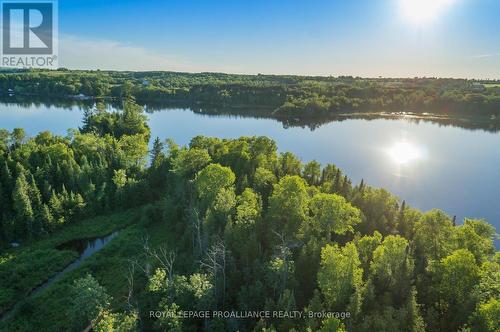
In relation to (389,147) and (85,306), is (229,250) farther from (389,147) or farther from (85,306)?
(389,147)

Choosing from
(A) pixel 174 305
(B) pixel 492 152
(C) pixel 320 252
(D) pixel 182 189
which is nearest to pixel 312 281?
(C) pixel 320 252

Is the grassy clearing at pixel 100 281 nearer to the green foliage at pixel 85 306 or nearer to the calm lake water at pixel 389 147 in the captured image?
the green foliage at pixel 85 306

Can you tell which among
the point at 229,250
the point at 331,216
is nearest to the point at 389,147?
the point at 331,216

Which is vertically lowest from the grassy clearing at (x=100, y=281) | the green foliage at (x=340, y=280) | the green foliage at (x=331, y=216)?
the grassy clearing at (x=100, y=281)

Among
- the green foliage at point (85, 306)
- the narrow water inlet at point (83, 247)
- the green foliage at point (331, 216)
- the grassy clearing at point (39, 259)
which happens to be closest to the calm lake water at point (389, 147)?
the green foliage at point (331, 216)

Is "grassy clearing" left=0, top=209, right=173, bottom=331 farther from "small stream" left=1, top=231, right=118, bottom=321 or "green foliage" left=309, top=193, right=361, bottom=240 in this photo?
"green foliage" left=309, top=193, right=361, bottom=240

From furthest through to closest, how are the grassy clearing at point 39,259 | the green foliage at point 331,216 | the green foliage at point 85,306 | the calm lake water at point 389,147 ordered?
the calm lake water at point 389,147 < the grassy clearing at point 39,259 < the green foliage at point 331,216 < the green foliage at point 85,306

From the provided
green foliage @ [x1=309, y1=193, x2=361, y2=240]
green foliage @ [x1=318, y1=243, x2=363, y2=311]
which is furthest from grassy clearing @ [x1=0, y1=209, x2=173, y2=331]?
green foliage @ [x1=309, y1=193, x2=361, y2=240]
